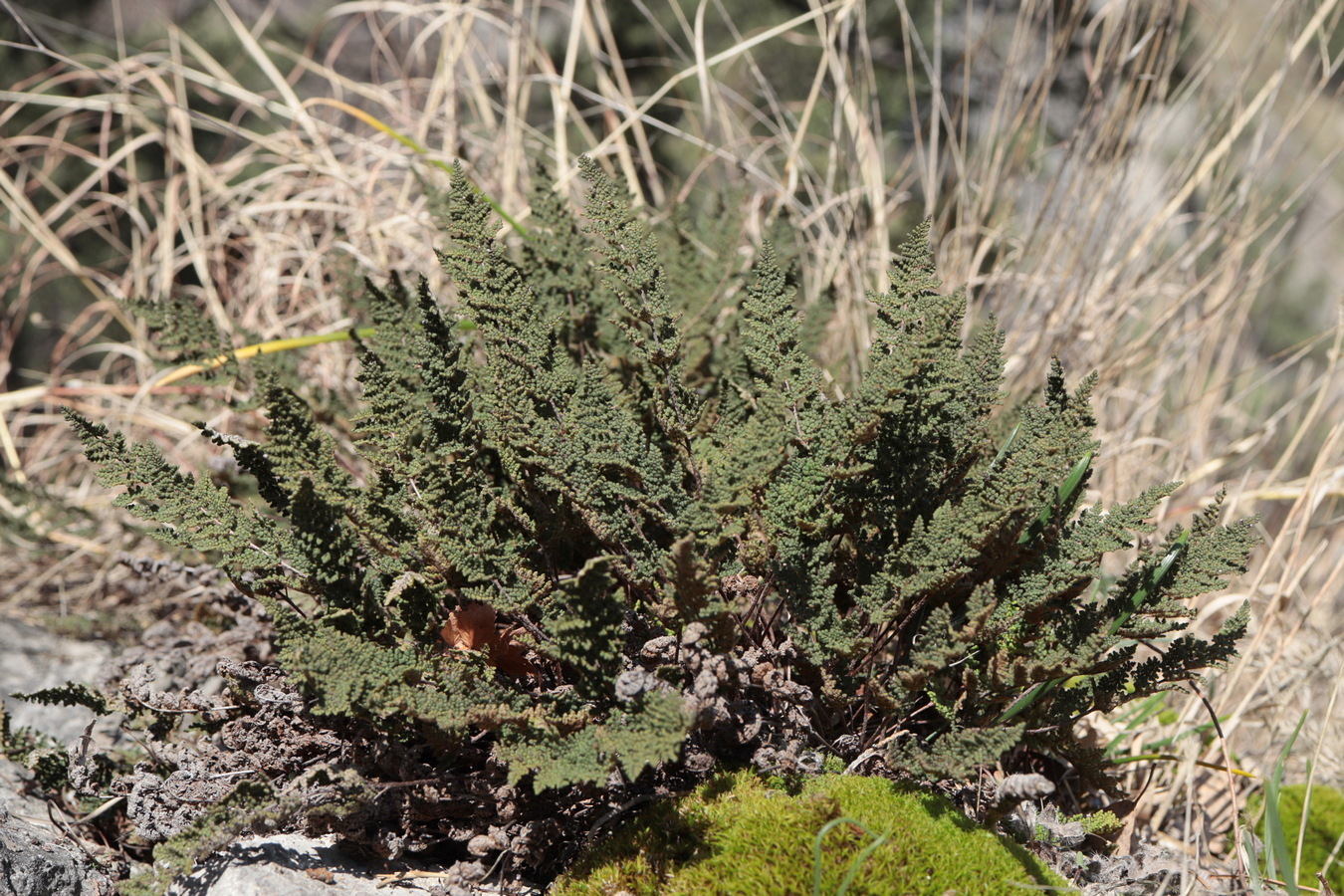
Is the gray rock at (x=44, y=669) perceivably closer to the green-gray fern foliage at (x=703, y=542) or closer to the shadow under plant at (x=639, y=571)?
the shadow under plant at (x=639, y=571)

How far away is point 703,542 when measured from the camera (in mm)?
1609

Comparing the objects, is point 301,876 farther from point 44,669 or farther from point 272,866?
point 44,669

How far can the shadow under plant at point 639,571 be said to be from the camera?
155cm

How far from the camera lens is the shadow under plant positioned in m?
1.55

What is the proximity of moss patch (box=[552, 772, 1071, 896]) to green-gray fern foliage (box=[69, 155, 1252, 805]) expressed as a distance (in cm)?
9

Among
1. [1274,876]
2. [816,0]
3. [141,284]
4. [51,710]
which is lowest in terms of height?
[51,710]

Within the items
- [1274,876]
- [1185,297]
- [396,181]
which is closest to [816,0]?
[1185,297]

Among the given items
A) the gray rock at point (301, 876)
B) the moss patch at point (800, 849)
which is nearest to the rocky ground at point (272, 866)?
the gray rock at point (301, 876)

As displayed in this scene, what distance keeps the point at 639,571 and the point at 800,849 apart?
0.51 meters

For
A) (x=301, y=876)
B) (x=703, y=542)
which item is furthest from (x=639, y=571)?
(x=301, y=876)

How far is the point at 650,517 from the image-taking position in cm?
183

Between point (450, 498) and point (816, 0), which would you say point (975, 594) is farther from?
point (816, 0)

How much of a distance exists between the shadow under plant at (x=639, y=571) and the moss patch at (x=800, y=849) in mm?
69

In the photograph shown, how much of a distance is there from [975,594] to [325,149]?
3.01 m
